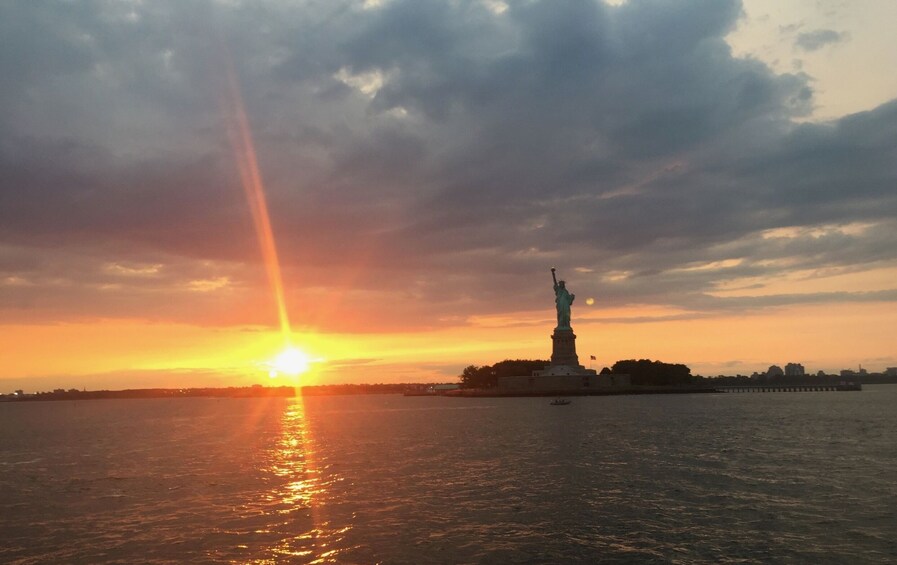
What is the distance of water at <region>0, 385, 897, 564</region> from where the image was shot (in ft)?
90.2

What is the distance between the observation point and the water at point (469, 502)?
27484 millimetres

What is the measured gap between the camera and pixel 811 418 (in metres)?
103

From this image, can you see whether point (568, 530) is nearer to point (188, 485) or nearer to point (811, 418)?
point (188, 485)

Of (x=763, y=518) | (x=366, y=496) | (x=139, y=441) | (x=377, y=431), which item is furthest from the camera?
(x=377, y=431)

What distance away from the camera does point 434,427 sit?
320 feet

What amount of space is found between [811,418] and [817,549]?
3413 inches

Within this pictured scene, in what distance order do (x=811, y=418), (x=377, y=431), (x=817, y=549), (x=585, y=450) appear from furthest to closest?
(x=811, y=418), (x=377, y=431), (x=585, y=450), (x=817, y=549)

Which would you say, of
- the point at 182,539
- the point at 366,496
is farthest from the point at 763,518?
the point at 182,539

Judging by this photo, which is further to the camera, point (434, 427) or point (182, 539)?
point (434, 427)

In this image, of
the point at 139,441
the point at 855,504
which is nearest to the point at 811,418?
the point at 855,504

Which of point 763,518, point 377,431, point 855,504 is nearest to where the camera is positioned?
point 763,518

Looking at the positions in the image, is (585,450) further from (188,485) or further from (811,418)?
(811,418)

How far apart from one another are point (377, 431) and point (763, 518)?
67.4 metres

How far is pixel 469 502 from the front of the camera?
36.8 m
